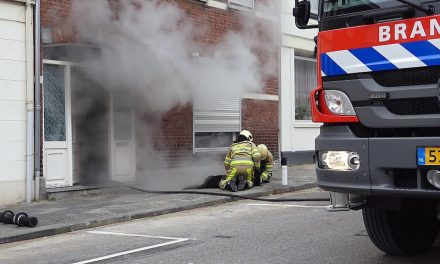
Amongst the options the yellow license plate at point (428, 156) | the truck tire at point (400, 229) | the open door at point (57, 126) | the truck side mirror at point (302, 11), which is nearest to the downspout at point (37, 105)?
the open door at point (57, 126)

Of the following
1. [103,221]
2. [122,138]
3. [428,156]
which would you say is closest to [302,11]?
[428,156]

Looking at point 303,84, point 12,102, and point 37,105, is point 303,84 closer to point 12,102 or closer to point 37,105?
point 37,105

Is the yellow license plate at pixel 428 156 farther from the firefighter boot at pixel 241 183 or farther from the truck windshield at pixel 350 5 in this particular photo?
A: the firefighter boot at pixel 241 183

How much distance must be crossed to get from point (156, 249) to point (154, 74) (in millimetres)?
5374

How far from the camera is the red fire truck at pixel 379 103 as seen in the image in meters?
3.66

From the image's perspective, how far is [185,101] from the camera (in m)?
11.9

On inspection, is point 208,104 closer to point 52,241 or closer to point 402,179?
point 52,241

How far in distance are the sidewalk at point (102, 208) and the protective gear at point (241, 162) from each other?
12.1 inches

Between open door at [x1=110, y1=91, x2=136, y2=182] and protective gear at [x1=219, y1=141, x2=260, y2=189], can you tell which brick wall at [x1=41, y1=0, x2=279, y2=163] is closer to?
open door at [x1=110, y1=91, x2=136, y2=182]

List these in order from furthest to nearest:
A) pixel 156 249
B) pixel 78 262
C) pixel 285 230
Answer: pixel 285 230 → pixel 156 249 → pixel 78 262

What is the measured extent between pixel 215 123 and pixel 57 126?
422cm

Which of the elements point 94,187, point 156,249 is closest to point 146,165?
point 94,187

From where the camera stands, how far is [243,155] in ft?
33.8

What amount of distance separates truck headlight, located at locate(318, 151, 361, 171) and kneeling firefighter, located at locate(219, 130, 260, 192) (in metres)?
6.12
